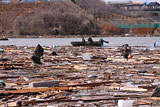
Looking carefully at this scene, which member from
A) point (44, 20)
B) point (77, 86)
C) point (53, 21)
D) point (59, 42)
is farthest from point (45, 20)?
point (77, 86)

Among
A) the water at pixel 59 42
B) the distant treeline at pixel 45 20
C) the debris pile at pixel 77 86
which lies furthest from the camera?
the distant treeline at pixel 45 20

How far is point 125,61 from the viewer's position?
2080 centimetres

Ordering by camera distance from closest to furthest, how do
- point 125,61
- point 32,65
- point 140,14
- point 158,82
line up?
point 158,82 < point 32,65 < point 125,61 < point 140,14

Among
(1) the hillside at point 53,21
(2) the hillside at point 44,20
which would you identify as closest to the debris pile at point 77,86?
(1) the hillside at point 53,21

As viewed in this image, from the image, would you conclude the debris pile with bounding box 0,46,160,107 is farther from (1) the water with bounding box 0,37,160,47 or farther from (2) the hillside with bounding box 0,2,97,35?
(2) the hillside with bounding box 0,2,97,35

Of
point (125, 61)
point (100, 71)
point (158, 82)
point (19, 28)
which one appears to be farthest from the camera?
point (19, 28)

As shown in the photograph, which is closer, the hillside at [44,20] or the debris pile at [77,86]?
the debris pile at [77,86]

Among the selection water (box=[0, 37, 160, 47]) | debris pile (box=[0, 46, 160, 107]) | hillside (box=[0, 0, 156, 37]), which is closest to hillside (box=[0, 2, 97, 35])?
hillside (box=[0, 0, 156, 37])

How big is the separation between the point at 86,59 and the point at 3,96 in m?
11.0

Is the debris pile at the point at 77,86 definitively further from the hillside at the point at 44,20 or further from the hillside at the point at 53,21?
the hillside at the point at 44,20

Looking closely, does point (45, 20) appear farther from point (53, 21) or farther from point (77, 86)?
point (77, 86)

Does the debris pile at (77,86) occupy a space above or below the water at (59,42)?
above

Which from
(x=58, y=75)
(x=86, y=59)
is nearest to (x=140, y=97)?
(x=58, y=75)

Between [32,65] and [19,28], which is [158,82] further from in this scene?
[19,28]
